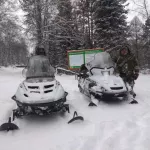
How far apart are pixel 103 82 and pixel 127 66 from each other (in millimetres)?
1768

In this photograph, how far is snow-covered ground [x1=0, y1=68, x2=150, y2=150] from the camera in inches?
140

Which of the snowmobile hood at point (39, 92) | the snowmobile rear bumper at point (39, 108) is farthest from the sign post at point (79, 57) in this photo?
the snowmobile rear bumper at point (39, 108)

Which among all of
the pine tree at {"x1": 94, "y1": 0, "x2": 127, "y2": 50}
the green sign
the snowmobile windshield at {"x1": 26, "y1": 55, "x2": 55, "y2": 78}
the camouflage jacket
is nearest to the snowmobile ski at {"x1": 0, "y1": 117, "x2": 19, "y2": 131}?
the snowmobile windshield at {"x1": 26, "y1": 55, "x2": 55, "y2": 78}

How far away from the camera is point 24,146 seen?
143 inches

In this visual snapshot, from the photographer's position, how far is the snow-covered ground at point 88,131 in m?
3.55

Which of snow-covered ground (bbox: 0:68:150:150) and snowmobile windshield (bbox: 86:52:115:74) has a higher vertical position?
snowmobile windshield (bbox: 86:52:115:74)

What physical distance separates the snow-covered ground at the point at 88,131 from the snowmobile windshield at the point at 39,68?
1.18 m

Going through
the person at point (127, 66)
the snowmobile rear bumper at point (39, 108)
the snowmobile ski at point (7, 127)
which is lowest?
the snowmobile ski at point (7, 127)

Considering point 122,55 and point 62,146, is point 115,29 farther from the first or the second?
point 62,146

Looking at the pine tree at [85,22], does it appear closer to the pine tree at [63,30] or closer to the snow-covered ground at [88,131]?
the pine tree at [63,30]

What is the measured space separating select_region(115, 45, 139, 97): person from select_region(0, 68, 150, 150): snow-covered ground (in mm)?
1580

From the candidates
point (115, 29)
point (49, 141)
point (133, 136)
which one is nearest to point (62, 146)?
point (49, 141)

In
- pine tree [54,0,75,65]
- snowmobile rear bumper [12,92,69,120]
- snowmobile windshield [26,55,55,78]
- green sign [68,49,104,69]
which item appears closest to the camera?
snowmobile rear bumper [12,92,69,120]

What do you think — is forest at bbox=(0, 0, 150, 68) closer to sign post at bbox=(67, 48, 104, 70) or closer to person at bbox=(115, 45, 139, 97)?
sign post at bbox=(67, 48, 104, 70)
